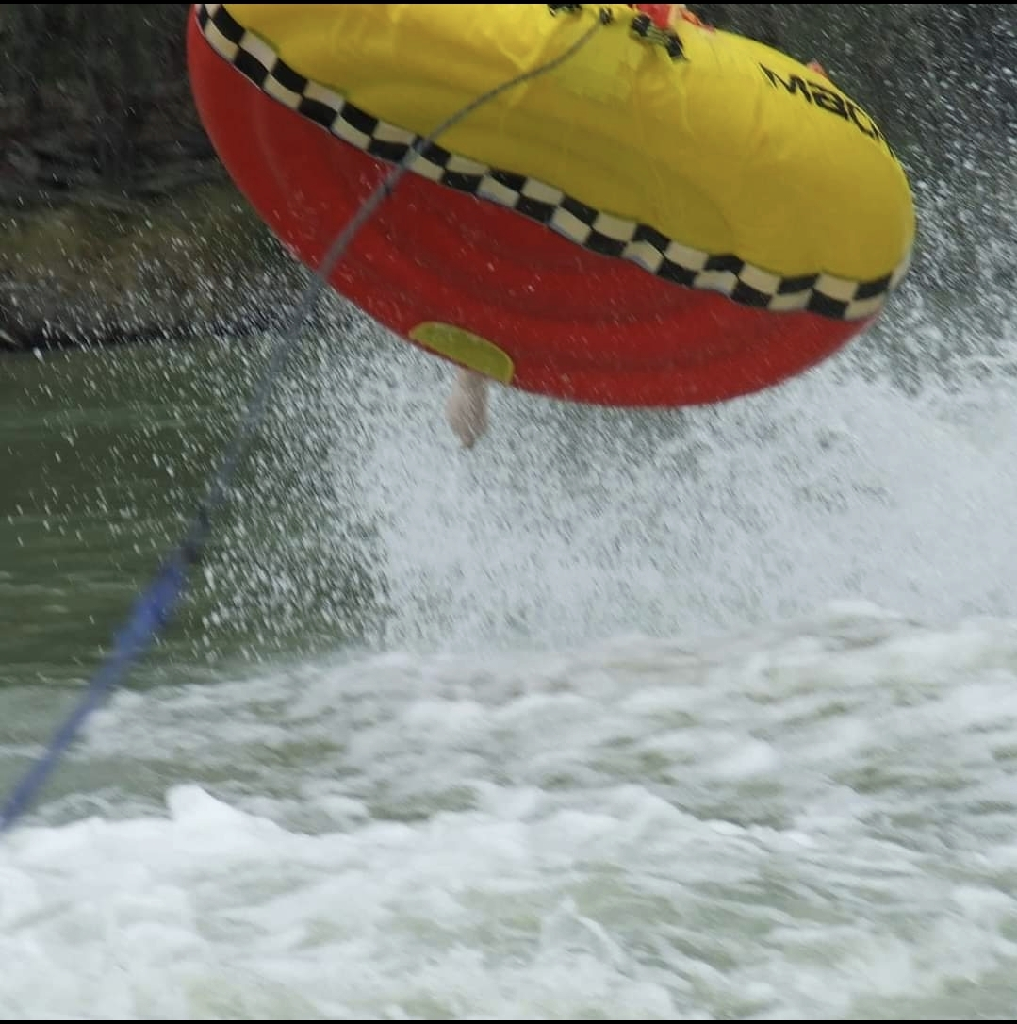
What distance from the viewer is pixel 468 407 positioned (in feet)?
11.6

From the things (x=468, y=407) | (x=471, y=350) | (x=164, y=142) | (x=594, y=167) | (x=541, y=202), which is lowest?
(x=164, y=142)

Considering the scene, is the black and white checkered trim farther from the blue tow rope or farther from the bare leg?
the bare leg

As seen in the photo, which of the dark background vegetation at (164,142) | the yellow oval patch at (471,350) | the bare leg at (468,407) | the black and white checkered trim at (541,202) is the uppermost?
the black and white checkered trim at (541,202)

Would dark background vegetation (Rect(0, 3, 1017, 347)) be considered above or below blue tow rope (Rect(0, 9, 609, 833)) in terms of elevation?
below

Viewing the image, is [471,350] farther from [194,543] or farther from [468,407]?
[194,543]

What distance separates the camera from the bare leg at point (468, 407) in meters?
3.54

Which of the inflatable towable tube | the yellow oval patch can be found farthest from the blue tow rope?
the yellow oval patch

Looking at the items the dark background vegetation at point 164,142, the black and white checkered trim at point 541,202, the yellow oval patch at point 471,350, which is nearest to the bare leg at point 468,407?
the yellow oval patch at point 471,350

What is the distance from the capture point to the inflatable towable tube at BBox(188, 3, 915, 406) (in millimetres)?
2859

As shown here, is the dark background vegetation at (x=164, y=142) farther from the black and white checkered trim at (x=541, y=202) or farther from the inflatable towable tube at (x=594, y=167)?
the black and white checkered trim at (x=541, y=202)

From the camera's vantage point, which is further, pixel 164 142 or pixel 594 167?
pixel 164 142

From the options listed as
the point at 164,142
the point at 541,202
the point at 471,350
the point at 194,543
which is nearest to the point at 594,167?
the point at 541,202

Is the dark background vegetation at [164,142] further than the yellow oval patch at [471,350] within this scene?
Yes

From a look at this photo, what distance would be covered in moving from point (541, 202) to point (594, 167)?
4.8 inches
